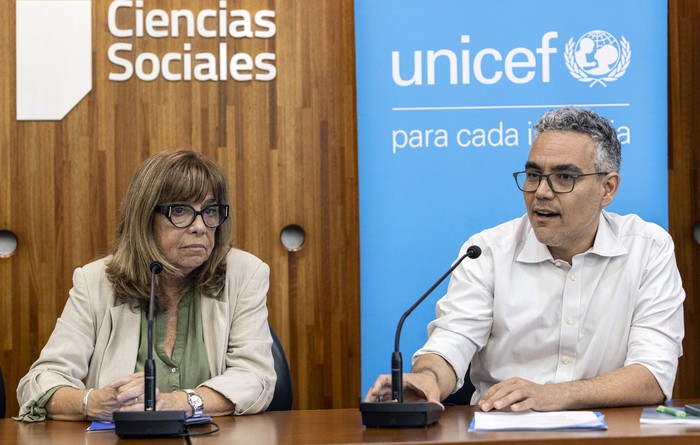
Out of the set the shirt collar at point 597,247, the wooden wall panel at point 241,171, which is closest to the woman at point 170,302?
the shirt collar at point 597,247

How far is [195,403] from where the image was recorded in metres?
2.52

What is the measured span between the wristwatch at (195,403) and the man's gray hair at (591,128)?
133 centimetres

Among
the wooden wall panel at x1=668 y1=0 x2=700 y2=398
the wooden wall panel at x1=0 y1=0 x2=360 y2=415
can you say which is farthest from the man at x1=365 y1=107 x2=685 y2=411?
the wooden wall panel at x1=668 y1=0 x2=700 y2=398

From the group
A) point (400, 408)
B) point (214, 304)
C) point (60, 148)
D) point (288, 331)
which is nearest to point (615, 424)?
point (400, 408)

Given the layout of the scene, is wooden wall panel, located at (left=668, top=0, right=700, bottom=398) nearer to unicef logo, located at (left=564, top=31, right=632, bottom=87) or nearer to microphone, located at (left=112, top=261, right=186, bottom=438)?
unicef logo, located at (left=564, top=31, right=632, bottom=87)

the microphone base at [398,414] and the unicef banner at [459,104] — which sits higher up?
the unicef banner at [459,104]

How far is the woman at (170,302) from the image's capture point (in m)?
2.81

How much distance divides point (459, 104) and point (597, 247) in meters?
0.99

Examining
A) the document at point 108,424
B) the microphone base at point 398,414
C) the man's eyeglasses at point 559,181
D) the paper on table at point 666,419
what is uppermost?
the man's eyeglasses at point 559,181

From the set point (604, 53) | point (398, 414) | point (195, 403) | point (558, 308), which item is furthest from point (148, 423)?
point (604, 53)

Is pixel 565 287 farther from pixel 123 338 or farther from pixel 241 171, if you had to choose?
pixel 241 171

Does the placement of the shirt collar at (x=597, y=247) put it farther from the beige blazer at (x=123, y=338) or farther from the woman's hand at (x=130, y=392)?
the woman's hand at (x=130, y=392)

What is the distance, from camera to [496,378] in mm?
3016

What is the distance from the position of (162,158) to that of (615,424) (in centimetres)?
152
